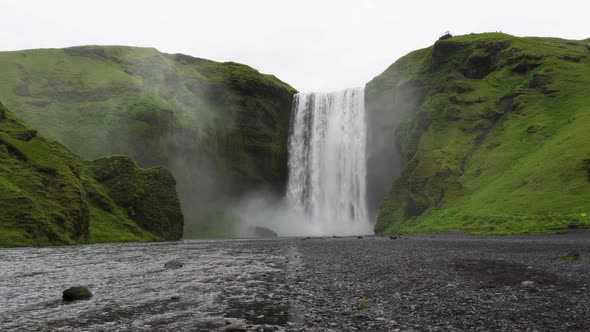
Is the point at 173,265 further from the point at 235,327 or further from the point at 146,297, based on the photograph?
the point at 235,327

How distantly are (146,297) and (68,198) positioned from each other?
51.2m

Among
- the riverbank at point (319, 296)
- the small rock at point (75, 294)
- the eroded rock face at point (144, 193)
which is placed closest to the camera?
the riverbank at point (319, 296)

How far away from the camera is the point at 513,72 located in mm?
89312

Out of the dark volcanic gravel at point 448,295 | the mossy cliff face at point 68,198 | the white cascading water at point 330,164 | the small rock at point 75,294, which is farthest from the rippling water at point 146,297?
the white cascading water at point 330,164

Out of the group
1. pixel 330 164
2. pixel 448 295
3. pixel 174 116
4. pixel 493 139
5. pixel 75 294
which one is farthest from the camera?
pixel 174 116

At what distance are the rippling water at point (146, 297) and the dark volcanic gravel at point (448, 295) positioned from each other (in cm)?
152

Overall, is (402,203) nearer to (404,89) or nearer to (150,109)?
(404,89)

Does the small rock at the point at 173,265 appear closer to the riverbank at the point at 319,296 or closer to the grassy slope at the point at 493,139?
the riverbank at the point at 319,296

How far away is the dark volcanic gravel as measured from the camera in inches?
404

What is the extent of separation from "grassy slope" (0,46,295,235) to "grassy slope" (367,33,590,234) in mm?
36852

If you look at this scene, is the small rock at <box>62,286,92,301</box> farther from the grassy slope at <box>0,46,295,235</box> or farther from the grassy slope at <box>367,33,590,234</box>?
the grassy slope at <box>0,46,295,235</box>

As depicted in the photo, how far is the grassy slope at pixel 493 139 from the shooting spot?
52.7m

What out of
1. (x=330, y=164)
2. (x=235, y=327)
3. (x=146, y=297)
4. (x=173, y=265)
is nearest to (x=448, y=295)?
(x=235, y=327)

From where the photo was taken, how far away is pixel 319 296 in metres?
14.2
